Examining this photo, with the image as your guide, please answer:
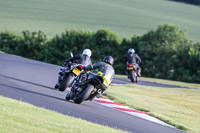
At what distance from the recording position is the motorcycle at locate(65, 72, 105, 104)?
10328mm

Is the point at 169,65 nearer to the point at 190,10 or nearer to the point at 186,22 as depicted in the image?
the point at 186,22

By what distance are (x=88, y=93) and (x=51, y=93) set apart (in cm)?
244

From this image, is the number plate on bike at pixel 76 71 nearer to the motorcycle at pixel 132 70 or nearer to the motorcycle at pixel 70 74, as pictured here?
the motorcycle at pixel 70 74

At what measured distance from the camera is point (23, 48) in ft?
139

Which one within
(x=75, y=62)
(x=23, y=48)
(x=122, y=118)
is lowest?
(x=23, y=48)

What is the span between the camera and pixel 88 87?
33.8 feet

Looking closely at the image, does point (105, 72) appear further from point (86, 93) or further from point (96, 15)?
point (96, 15)

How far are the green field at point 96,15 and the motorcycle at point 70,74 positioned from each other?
38404 millimetres

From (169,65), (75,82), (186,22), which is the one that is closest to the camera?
(75,82)

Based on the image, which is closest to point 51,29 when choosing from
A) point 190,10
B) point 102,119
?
point 190,10

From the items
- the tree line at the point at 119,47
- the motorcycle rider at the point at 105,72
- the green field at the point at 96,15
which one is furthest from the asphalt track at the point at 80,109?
the green field at the point at 96,15

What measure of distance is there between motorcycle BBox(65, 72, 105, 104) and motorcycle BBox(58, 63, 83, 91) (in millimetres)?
1360

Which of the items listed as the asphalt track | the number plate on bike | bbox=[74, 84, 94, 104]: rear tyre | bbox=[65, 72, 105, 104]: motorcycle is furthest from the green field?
bbox=[74, 84, 94, 104]: rear tyre

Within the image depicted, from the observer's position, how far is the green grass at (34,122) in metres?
6.48
